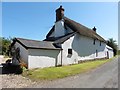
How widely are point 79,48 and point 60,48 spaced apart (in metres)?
6.15

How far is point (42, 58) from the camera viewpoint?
61.7ft

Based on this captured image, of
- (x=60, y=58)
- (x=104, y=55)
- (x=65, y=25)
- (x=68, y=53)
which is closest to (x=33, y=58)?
(x=60, y=58)

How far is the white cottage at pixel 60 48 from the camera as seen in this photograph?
17.7 metres

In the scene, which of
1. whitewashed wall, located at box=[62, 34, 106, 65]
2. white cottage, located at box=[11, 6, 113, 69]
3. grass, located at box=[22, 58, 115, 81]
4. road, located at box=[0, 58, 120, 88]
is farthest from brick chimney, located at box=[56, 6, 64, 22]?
road, located at box=[0, 58, 120, 88]

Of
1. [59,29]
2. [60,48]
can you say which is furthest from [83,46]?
[60,48]

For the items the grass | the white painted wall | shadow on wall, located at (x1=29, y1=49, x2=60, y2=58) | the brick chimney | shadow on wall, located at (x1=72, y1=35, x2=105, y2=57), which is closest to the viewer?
the grass

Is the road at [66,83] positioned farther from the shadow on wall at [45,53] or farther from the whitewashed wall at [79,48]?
the whitewashed wall at [79,48]

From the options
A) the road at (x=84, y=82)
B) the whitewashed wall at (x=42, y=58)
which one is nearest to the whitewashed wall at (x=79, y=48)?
→ the whitewashed wall at (x=42, y=58)

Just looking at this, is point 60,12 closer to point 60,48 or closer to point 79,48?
point 79,48

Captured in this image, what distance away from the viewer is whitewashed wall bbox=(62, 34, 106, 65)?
911 inches

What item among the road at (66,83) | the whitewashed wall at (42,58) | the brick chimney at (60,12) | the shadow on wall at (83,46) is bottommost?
the road at (66,83)

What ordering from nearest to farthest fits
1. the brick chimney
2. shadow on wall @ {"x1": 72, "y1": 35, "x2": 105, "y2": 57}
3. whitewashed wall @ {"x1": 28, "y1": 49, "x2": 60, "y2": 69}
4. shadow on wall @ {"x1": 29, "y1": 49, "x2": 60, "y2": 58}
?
1. whitewashed wall @ {"x1": 28, "y1": 49, "x2": 60, "y2": 69}
2. shadow on wall @ {"x1": 29, "y1": 49, "x2": 60, "y2": 58}
3. shadow on wall @ {"x1": 72, "y1": 35, "x2": 105, "y2": 57}
4. the brick chimney

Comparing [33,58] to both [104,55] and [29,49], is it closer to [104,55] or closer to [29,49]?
[29,49]

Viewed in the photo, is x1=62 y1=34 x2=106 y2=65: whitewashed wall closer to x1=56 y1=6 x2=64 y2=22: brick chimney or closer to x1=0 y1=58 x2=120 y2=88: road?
x1=56 y1=6 x2=64 y2=22: brick chimney
